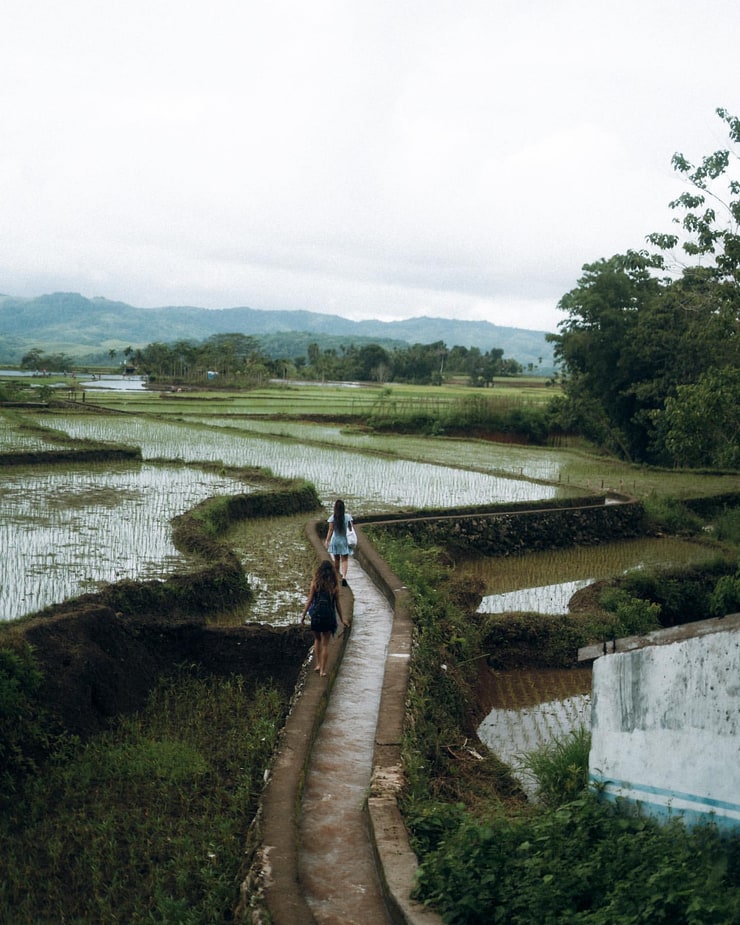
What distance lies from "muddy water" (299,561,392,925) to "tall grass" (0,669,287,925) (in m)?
0.40

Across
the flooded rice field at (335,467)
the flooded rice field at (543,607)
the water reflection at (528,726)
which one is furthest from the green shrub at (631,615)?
the flooded rice field at (335,467)

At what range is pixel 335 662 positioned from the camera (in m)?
7.36

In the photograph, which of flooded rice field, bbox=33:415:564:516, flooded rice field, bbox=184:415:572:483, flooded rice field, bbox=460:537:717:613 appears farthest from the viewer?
flooded rice field, bbox=184:415:572:483

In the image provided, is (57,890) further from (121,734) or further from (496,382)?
(496,382)

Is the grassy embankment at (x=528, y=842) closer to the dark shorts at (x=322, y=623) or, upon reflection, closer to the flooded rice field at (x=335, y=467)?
the dark shorts at (x=322, y=623)

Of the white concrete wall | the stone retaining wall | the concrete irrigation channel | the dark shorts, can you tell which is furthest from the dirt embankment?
the stone retaining wall

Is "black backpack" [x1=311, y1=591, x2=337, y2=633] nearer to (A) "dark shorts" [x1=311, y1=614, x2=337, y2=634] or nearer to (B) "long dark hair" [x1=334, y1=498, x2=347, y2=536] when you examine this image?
(A) "dark shorts" [x1=311, y1=614, x2=337, y2=634]

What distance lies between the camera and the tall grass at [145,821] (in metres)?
4.57

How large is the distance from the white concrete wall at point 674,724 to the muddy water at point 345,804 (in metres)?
1.39

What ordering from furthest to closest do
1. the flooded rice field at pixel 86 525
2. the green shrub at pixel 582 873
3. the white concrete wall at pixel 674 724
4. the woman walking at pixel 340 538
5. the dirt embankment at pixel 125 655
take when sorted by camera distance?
the flooded rice field at pixel 86 525 → the woman walking at pixel 340 538 → the dirt embankment at pixel 125 655 → the white concrete wall at pixel 674 724 → the green shrub at pixel 582 873

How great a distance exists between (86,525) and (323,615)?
7136 mm

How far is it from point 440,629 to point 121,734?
11.5 ft

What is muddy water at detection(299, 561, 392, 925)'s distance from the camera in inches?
169

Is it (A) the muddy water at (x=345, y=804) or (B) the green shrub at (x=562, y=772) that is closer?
(A) the muddy water at (x=345, y=804)
